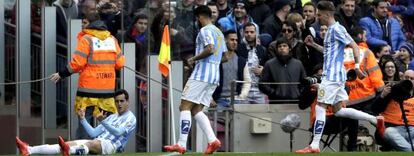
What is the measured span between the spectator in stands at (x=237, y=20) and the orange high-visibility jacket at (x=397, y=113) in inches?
138

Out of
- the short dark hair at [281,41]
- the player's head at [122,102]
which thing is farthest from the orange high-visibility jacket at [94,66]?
the short dark hair at [281,41]

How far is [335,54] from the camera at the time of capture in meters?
20.6

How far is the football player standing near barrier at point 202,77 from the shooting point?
20.5m

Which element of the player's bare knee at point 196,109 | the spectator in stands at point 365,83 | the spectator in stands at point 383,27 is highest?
the spectator in stands at point 383,27

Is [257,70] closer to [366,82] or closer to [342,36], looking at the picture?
[366,82]

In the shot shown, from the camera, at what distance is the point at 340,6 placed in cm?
2623

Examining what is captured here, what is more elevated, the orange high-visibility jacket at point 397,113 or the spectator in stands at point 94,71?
the spectator in stands at point 94,71

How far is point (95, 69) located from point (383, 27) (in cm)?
643

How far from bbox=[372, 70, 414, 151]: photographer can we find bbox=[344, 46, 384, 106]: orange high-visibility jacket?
1.20ft

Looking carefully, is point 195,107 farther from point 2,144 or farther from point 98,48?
point 2,144

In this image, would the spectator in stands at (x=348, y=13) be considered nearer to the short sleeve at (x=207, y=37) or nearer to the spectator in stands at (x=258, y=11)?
the spectator in stands at (x=258, y=11)

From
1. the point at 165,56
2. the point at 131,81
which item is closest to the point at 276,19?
the point at 131,81

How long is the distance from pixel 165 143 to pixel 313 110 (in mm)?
2683

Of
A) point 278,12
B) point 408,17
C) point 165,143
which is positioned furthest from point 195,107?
point 408,17
